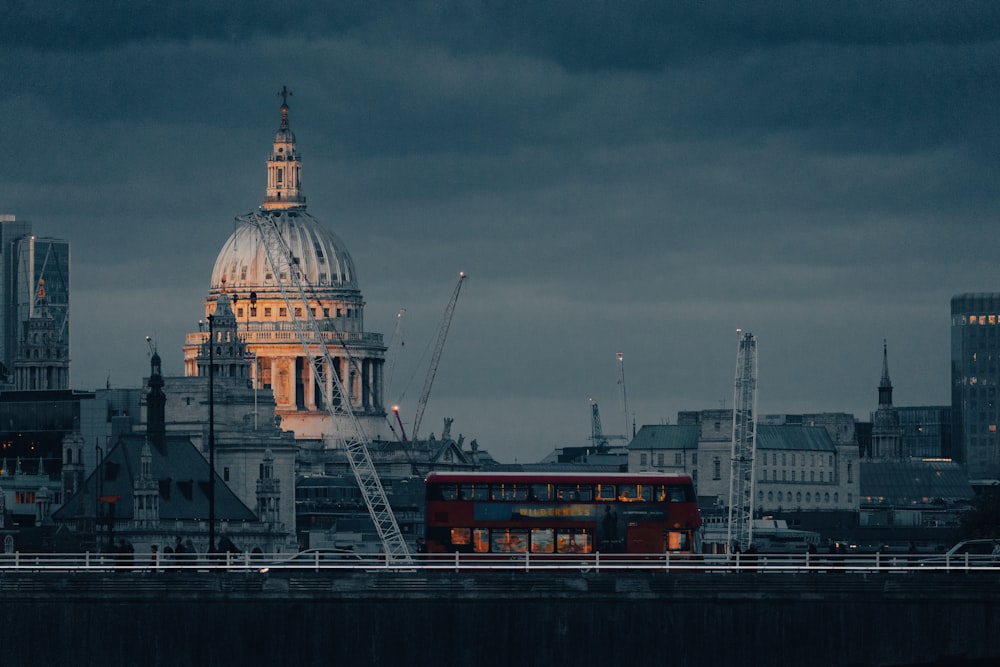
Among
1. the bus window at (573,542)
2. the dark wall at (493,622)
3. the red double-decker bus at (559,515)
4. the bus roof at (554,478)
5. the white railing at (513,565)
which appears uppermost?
the bus roof at (554,478)

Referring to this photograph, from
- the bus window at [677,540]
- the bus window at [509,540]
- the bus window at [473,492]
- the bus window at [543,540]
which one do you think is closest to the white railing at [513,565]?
the bus window at [543,540]

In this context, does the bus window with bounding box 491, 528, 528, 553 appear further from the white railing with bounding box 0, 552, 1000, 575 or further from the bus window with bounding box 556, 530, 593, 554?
the white railing with bounding box 0, 552, 1000, 575

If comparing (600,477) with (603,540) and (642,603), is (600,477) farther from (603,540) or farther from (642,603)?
(642,603)

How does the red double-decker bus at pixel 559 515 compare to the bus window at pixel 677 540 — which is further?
the bus window at pixel 677 540

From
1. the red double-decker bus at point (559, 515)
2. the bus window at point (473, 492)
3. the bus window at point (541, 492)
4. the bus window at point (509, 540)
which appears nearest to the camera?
the bus window at point (509, 540)

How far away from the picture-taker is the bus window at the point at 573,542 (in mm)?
129625

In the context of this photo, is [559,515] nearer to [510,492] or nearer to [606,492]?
[606,492]

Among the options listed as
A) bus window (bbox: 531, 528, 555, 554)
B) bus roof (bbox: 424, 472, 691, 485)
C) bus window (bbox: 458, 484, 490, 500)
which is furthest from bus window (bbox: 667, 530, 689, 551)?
bus window (bbox: 458, 484, 490, 500)

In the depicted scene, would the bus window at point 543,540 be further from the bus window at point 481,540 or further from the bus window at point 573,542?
the bus window at point 481,540

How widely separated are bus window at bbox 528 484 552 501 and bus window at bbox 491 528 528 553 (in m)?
1.65

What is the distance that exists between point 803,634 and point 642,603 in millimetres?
5272

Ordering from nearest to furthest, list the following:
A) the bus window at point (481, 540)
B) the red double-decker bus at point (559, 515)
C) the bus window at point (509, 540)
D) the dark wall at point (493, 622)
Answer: the dark wall at point (493, 622) < the bus window at point (509, 540) < the red double-decker bus at point (559, 515) < the bus window at point (481, 540)

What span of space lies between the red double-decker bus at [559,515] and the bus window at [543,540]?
4 centimetres

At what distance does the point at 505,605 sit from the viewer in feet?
337
